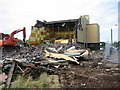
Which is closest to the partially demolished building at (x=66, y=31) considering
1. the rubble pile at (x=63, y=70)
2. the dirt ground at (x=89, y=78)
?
the rubble pile at (x=63, y=70)

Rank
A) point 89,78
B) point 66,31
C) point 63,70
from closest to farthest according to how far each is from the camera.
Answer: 1. point 89,78
2. point 63,70
3. point 66,31

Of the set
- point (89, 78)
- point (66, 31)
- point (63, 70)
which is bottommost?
point (89, 78)

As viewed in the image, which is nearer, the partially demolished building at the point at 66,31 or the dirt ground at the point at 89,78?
the dirt ground at the point at 89,78

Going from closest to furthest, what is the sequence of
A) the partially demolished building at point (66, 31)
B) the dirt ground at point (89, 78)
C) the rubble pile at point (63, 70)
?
the dirt ground at point (89, 78), the rubble pile at point (63, 70), the partially demolished building at point (66, 31)

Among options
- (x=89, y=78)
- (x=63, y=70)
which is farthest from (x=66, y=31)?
(x=89, y=78)

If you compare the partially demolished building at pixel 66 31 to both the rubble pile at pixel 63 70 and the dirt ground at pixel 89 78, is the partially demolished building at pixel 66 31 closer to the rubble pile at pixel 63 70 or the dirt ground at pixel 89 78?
the rubble pile at pixel 63 70

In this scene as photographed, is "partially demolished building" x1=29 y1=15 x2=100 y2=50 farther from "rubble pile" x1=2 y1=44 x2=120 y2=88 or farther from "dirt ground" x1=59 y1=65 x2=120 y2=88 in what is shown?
"dirt ground" x1=59 y1=65 x2=120 y2=88

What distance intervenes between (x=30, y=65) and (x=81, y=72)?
1.84 meters

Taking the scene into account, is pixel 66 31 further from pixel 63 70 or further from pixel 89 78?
pixel 89 78

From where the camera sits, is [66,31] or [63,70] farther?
[66,31]

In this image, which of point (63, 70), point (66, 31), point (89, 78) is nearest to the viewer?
point (89, 78)

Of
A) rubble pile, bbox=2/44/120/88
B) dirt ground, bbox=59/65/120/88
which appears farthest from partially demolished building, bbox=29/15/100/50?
dirt ground, bbox=59/65/120/88

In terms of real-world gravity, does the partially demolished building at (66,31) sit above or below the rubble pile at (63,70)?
above

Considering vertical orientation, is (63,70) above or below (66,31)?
below
